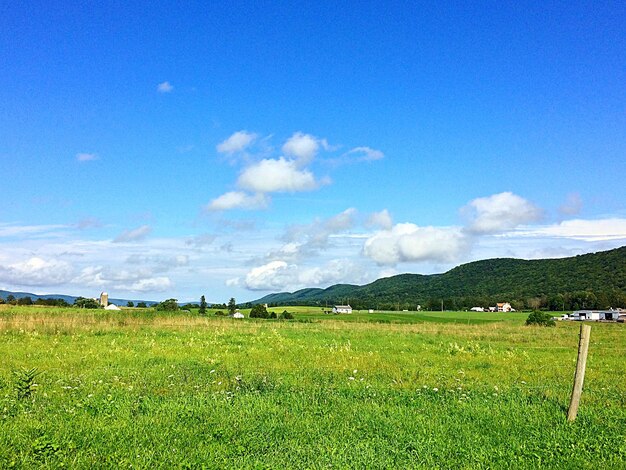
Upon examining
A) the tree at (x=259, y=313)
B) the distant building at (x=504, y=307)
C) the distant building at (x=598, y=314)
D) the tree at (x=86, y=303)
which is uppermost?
the tree at (x=86, y=303)

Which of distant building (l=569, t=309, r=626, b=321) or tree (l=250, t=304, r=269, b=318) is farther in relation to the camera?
distant building (l=569, t=309, r=626, b=321)

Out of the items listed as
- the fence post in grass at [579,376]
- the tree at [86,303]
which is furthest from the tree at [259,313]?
the fence post in grass at [579,376]

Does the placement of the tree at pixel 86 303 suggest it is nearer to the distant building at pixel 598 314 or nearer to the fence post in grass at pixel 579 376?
the fence post in grass at pixel 579 376

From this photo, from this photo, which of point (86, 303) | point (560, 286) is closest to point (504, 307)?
point (560, 286)

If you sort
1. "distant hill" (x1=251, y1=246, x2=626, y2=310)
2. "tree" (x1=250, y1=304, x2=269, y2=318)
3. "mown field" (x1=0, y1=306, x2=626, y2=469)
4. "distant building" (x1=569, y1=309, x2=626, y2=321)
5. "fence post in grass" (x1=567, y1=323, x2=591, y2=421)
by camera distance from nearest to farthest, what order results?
1. "mown field" (x1=0, y1=306, x2=626, y2=469)
2. "fence post in grass" (x1=567, y1=323, x2=591, y2=421)
3. "tree" (x1=250, y1=304, x2=269, y2=318)
4. "distant building" (x1=569, y1=309, x2=626, y2=321)
5. "distant hill" (x1=251, y1=246, x2=626, y2=310)

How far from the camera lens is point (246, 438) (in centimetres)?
838

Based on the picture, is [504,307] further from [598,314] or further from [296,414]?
[296,414]

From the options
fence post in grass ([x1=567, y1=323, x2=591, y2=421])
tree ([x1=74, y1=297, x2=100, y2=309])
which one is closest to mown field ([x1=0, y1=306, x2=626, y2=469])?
fence post in grass ([x1=567, y1=323, x2=591, y2=421])

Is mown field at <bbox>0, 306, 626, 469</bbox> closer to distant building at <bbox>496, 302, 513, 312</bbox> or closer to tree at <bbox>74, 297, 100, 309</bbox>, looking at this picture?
tree at <bbox>74, 297, 100, 309</bbox>

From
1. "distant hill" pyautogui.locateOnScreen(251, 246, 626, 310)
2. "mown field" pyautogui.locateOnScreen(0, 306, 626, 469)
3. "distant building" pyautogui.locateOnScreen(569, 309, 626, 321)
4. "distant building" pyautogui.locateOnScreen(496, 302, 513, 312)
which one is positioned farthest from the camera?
"distant building" pyautogui.locateOnScreen(496, 302, 513, 312)

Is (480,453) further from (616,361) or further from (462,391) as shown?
(616,361)

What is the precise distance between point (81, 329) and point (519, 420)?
2580cm

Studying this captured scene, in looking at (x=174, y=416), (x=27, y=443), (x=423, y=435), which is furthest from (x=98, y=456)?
(x=423, y=435)

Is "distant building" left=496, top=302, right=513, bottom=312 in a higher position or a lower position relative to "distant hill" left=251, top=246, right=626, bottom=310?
lower
